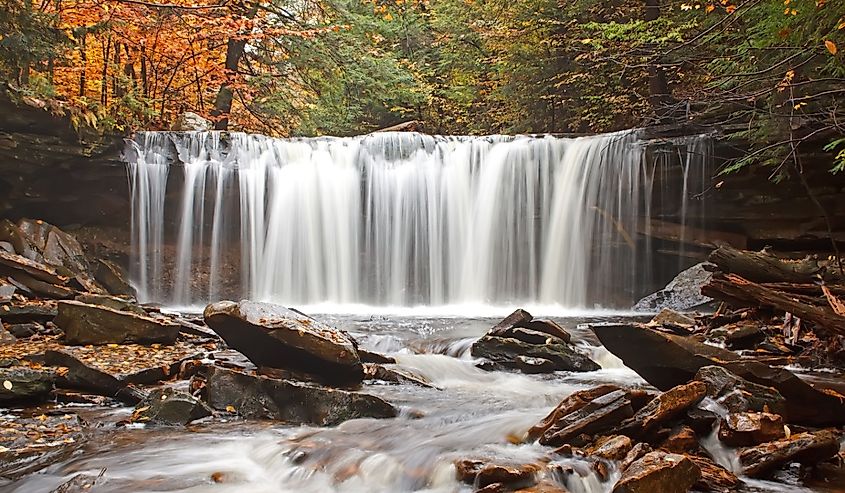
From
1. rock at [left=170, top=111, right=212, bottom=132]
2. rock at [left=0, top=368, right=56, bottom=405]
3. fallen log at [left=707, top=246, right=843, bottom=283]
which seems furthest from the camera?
rock at [left=170, top=111, right=212, bottom=132]

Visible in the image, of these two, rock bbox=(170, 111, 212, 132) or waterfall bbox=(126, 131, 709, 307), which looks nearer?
waterfall bbox=(126, 131, 709, 307)

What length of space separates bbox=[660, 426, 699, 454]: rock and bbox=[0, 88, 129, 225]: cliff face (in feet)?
38.0

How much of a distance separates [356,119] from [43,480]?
1842 centimetres

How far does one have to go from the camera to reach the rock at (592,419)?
14.6 feet

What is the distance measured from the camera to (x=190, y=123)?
54.3ft

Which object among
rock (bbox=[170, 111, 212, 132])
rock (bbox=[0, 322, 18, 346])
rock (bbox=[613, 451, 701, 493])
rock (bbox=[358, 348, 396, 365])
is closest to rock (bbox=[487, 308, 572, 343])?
rock (bbox=[358, 348, 396, 365])

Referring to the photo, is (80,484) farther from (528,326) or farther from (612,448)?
(528,326)

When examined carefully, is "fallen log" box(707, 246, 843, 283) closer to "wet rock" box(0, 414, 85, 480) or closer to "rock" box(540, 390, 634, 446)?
"rock" box(540, 390, 634, 446)

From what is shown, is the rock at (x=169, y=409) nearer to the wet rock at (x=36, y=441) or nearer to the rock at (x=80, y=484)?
the wet rock at (x=36, y=441)

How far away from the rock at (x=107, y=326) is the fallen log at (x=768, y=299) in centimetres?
672

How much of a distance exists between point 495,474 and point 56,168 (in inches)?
470

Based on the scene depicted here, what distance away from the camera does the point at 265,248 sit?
14.1m

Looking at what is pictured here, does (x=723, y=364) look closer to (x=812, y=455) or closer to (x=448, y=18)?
(x=812, y=455)

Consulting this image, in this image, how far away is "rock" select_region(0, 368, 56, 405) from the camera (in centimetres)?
515
